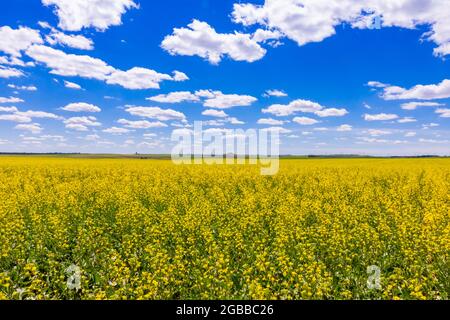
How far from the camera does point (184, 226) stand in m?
10.3

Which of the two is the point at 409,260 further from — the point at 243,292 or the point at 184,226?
the point at 184,226

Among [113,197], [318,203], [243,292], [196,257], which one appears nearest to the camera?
[243,292]

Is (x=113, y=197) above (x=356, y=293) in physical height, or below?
above

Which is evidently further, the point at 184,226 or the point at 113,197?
the point at 113,197

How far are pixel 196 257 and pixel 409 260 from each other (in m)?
5.48
